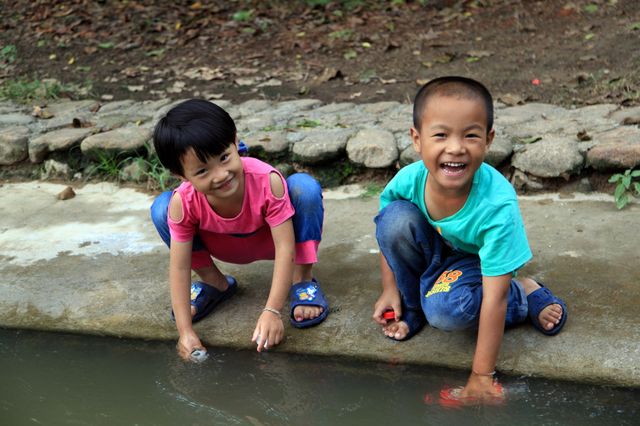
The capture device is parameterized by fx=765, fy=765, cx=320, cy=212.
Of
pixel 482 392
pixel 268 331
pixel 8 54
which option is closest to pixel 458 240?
pixel 482 392

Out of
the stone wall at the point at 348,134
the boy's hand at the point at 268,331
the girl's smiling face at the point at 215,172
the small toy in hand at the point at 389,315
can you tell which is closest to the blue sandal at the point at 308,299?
the boy's hand at the point at 268,331

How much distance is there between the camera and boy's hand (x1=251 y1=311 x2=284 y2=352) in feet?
7.83

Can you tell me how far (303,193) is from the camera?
2.52 metres

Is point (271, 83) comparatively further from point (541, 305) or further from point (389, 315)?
point (541, 305)

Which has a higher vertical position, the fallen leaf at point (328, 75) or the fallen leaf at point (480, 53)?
the fallen leaf at point (480, 53)

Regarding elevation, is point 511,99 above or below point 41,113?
above

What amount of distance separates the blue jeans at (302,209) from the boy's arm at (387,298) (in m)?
0.27

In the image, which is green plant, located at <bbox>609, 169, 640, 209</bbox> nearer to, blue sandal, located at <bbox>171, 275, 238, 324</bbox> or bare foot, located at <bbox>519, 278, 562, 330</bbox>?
bare foot, located at <bbox>519, 278, 562, 330</bbox>

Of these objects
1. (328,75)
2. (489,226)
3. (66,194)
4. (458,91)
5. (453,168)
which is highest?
(458,91)

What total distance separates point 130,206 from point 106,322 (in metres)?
1.14

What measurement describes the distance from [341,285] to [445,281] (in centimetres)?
56

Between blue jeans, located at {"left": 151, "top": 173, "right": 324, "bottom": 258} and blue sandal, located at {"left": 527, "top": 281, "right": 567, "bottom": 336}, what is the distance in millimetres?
731

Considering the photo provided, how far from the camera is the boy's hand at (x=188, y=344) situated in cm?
247

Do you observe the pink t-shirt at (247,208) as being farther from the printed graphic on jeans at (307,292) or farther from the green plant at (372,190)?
the green plant at (372,190)
